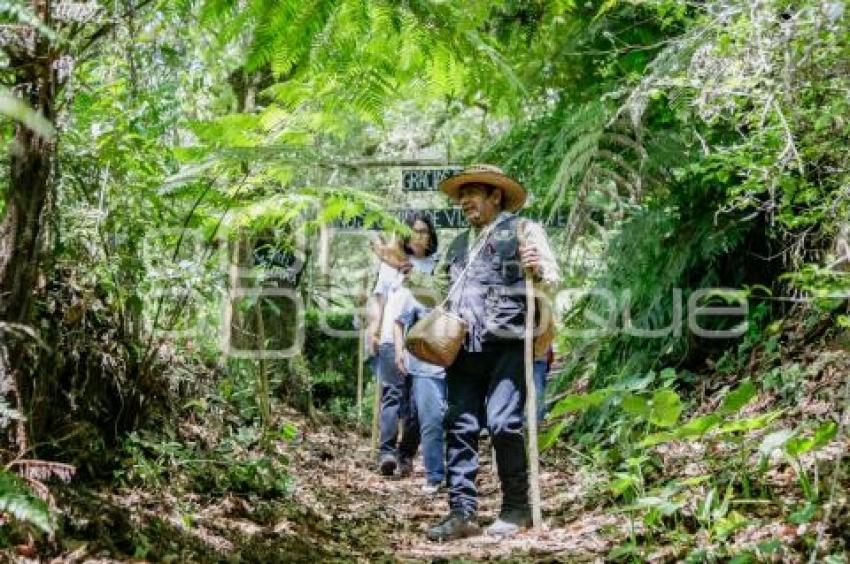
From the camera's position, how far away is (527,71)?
240 inches

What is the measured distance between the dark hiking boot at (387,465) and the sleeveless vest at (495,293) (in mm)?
2556

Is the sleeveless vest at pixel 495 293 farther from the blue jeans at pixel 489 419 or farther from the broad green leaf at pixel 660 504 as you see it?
the broad green leaf at pixel 660 504

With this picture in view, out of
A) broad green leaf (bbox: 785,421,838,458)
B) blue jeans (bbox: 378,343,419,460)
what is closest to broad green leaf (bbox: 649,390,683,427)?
broad green leaf (bbox: 785,421,838,458)

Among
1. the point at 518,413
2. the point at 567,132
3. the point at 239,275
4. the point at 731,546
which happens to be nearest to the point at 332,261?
the point at 239,275

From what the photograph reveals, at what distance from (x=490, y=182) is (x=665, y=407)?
5.64 feet

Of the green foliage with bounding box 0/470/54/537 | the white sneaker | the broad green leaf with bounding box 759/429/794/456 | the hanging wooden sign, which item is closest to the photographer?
the green foliage with bounding box 0/470/54/537

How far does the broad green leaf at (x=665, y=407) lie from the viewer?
3.55 meters

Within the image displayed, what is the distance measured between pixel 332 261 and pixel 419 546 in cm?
1846

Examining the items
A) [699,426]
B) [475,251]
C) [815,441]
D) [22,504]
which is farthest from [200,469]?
[815,441]

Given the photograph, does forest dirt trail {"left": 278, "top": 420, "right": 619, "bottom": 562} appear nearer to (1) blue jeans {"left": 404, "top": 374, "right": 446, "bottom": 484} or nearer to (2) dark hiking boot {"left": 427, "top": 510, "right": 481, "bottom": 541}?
(2) dark hiking boot {"left": 427, "top": 510, "right": 481, "bottom": 541}

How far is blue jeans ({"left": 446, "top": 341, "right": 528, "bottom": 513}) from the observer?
451cm

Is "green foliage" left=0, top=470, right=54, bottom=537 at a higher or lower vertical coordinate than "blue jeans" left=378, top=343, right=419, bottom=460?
higher

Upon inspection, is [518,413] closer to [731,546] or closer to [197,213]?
[731,546]

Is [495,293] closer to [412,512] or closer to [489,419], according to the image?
[489,419]
